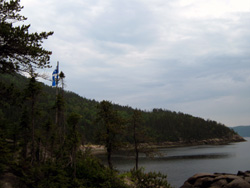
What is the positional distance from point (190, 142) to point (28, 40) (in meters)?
189

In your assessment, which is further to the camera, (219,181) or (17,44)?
(219,181)

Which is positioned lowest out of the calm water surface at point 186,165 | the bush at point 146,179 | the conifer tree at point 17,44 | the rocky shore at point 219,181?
the calm water surface at point 186,165

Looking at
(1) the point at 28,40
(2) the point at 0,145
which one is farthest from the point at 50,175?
(1) the point at 28,40

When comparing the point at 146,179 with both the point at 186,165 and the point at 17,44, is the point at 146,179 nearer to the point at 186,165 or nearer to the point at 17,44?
the point at 17,44

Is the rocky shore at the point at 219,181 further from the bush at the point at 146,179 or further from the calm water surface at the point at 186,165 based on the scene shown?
the bush at the point at 146,179

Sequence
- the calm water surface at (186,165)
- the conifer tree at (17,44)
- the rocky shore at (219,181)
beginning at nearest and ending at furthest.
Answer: the conifer tree at (17,44) < the rocky shore at (219,181) < the calm water surface at (186,165)

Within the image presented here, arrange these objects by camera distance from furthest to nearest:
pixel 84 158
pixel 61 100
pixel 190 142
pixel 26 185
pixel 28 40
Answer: pixel 190 142 → pixel 61 100 → pixel 84 158 → pixel 26 185 → pixel 28 40

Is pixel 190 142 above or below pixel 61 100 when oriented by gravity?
below

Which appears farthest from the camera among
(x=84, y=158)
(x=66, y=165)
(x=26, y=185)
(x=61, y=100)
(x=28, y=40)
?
(x=61, y=100)

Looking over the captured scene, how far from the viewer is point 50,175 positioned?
1858 centimetres

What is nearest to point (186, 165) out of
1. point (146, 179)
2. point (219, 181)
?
point (219, 181)

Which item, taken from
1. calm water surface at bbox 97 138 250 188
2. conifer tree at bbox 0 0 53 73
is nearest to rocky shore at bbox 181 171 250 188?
calm water surface at bbox 97 138 250 188

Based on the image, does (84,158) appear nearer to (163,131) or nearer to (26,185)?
(26,185)

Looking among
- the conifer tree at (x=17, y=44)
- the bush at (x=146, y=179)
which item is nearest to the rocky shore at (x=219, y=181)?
the bush at (x=146, y=179)
